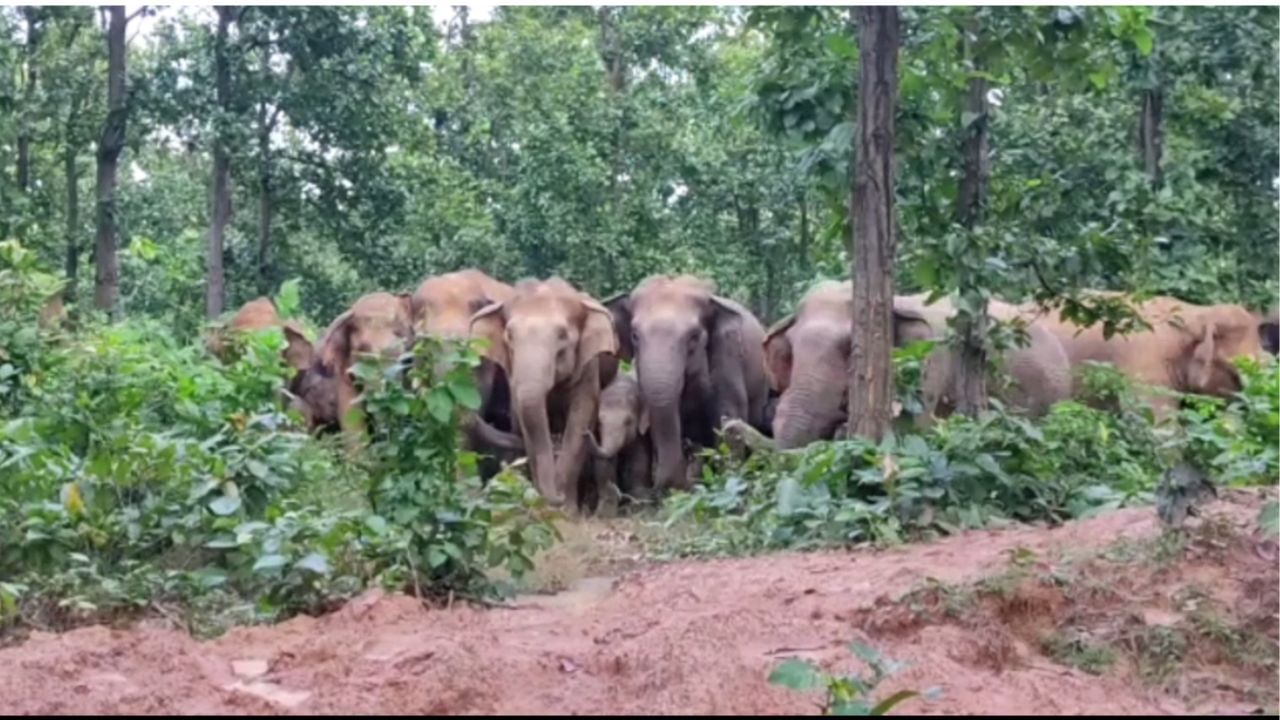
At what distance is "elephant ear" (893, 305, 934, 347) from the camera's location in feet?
33.6

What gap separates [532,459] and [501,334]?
3.06 feet

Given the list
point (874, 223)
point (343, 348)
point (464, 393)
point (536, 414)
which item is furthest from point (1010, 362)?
point (464, 393)

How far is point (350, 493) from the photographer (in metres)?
8.40

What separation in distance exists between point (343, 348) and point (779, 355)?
129 inches

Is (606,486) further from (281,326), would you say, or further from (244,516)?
(244,516)

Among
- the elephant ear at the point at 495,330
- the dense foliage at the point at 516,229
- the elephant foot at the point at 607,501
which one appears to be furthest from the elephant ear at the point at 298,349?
the elephant foot at the point at 607,501

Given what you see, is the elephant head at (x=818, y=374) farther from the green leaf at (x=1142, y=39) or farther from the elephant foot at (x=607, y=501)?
the green leaf at (x=1142, y=39)

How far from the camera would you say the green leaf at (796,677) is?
414 cm

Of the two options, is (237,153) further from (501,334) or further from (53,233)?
(501,334)

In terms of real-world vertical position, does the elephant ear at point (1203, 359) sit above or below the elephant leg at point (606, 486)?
above

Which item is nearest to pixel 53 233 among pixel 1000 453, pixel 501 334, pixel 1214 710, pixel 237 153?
pixel 237 153

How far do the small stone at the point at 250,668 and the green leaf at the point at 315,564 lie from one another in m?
0.94

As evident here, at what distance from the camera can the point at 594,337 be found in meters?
11.6

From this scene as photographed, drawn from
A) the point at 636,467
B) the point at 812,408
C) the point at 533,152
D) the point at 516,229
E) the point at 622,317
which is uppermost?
the point at 533,152
